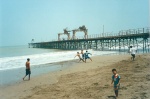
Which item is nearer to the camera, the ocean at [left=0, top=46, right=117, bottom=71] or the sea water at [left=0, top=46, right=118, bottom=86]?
the sea water at [left=0, top=46, right=118, bottom=86]

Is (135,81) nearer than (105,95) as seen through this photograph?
No

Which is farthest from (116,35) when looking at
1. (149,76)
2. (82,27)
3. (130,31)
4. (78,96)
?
(78,96)

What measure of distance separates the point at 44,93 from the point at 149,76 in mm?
4564

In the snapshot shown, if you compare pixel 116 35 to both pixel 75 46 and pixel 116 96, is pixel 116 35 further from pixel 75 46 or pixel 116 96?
pixel 116 96

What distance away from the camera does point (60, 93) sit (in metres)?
8.43

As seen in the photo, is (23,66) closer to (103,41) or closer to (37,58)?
(37,58)

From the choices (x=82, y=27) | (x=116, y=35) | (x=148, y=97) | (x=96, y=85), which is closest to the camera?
(x=148, y=97)

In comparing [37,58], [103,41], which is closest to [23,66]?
[37,58]

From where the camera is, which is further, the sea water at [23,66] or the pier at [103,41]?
the pier at [103,41]

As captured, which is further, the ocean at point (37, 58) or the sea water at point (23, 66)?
the ocean at point (37, 58)

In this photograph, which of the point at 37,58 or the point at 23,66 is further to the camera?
the point at 37,58

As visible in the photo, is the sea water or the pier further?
the pier

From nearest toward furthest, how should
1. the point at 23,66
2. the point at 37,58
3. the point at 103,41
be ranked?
the point at 23,66 < the point at 37,58 < the point at 103,41

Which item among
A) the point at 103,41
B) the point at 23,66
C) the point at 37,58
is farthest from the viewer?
the point at 103,41
